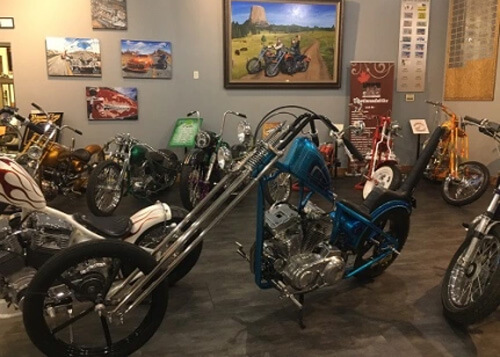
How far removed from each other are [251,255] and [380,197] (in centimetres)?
85

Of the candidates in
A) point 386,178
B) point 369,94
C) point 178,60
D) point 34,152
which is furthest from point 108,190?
point 369,94

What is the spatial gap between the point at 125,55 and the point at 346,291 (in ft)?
14.6

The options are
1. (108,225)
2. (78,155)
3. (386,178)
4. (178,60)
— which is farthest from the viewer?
(178,60)

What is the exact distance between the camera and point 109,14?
5.40 metres

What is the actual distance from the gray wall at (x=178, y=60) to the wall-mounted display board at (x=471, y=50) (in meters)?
0.18

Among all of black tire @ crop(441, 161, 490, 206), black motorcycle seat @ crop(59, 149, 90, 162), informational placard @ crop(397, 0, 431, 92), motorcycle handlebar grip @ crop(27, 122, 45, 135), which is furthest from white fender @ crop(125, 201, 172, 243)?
informational placard @ crop(397, 0, 431, 92)

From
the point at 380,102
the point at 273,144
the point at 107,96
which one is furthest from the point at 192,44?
the point at 273,144

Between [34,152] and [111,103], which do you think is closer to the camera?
[34,152]

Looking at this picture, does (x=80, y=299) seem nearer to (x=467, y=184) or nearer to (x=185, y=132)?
(x=185, y=132)

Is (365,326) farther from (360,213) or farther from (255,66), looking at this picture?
(255,66)

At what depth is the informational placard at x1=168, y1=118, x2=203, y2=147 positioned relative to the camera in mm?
5430

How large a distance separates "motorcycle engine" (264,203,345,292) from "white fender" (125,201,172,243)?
0.62 metres

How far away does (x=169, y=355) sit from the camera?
199cm

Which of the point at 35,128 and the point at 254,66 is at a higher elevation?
the point at 254,66
